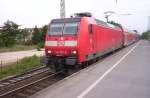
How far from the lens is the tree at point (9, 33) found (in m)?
58.1

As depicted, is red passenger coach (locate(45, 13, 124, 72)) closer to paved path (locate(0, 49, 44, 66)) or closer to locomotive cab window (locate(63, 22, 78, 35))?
locomotive cab window (locate(63, 22, 78, 35))

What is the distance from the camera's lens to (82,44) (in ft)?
47.3

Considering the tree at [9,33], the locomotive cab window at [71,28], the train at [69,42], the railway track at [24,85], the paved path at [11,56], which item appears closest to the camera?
the railway track at [24,85]

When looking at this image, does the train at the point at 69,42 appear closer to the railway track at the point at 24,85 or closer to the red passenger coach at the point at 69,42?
the red passenger coach at the point at 69,42

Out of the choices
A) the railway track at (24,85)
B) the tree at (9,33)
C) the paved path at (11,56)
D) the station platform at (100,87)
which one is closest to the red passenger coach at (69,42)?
the railway track at (24,85)

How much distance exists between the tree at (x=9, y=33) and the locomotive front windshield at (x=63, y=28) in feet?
145

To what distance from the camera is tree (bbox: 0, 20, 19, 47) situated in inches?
2288

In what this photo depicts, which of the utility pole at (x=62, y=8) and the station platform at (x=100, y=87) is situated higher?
the utility pole at (x=62, y=8)

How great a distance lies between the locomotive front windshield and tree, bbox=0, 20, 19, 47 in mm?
44076

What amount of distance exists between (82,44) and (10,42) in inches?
1822

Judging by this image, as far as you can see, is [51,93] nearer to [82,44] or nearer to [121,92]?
[121,92]

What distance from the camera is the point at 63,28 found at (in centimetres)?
1500

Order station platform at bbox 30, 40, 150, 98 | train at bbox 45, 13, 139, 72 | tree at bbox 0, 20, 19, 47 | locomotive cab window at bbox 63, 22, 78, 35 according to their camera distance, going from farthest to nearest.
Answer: tree at bbox 0, 20, 19, 47 → locomotive cab window at bbox 63, 22, 78, 35 → train at bbox 45, 13, 139, 72 → station platform at bbox 30, 40, 150, 98

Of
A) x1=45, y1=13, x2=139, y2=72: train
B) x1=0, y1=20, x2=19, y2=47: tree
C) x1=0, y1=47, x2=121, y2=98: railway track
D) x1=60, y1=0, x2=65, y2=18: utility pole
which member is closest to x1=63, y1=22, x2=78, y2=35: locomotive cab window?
x1=45, y1=13, x2=139, y2=72: train
